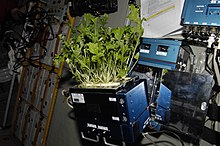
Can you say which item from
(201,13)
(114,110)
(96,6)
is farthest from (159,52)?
(96,6)

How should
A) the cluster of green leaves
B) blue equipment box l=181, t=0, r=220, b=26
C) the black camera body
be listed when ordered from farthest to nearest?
the black camera body → the cluster of green leaves → blue equipment box l=181, t=0, r=220, b=26

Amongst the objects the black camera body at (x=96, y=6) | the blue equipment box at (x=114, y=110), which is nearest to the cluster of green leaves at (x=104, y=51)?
the blue equipment box at (x=114, y=110)

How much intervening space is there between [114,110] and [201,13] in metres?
0.59

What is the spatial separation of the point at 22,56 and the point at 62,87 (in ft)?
3.96

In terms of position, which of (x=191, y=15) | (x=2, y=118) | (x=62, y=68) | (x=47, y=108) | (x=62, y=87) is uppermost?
(x=191, y=15)

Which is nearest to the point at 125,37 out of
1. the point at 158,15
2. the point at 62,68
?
the point at 158,15

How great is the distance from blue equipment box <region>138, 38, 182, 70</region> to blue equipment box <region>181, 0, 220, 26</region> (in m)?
0.13

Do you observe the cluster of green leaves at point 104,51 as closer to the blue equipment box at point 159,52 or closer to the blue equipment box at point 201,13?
the blue equipment box at point 159,52

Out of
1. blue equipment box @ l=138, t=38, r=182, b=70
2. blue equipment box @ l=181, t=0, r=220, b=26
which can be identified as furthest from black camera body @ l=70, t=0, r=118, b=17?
blue equipment box @ l=181, t=0, r=220, b=26

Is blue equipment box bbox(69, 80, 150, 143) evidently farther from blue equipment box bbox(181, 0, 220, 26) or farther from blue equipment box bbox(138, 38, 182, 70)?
blue equipment box bbox(181, 0, 220, 26)

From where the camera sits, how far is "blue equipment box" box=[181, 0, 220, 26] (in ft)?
3.02

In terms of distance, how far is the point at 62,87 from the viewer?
85.0 inches

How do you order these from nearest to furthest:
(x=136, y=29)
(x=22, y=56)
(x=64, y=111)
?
(x=136, y=29), (x=64, y=111), (x=22, y=56)

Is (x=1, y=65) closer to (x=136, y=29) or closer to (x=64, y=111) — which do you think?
(x=64, y=111)
